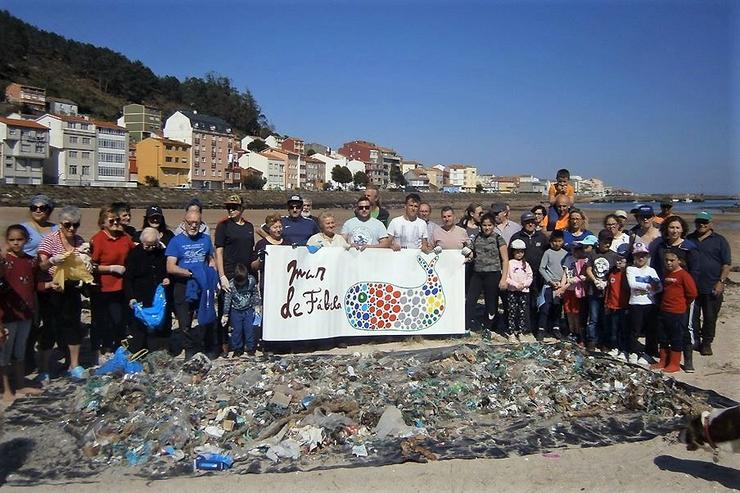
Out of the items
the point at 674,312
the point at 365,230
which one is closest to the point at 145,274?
the point at 365,230

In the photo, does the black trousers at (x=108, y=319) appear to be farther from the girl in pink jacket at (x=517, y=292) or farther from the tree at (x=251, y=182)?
the tree at (x=251, y=182)

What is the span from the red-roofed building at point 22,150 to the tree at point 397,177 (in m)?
84.2

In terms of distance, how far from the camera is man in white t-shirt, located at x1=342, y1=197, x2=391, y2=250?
804 centimetres

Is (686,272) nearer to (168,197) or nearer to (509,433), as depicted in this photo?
(509,433)

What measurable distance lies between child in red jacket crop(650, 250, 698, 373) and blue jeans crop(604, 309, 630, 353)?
0.49m

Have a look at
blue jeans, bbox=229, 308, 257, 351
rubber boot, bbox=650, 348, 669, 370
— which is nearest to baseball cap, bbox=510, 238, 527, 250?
rubber boot, bbox=650, 348, 669, 370

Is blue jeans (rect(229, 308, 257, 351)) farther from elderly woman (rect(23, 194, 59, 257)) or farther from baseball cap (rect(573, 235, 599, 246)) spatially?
baseball cap (rect(573, 235, 599, 246))

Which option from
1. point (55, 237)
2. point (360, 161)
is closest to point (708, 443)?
point (55, 237)

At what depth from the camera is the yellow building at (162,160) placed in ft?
238

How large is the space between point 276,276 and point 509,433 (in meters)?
3.63

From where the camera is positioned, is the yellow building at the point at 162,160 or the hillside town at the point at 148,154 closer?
the hillside town at the point at 148,154

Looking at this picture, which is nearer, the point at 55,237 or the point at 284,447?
the point at 284,447

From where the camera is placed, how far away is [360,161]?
413ft

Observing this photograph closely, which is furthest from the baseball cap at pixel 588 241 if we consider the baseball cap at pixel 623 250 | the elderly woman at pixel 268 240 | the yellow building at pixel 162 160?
the yellow building at pixel 162 160
